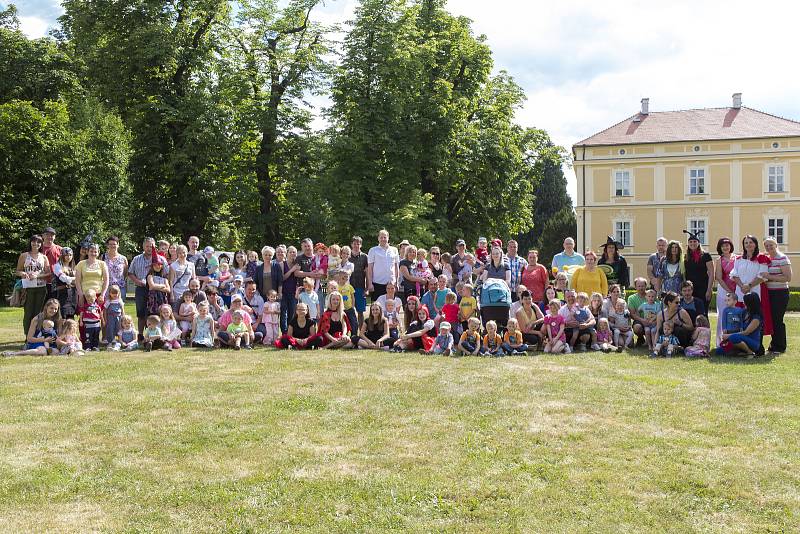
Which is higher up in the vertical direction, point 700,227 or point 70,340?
point 700,227

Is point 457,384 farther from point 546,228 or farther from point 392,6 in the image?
point 546,228

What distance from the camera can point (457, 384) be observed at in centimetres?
773

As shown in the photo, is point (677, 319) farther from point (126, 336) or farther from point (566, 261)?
point (126, 336)

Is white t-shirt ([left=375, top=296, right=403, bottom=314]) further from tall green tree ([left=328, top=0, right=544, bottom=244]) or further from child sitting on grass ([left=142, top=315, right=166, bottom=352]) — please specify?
tall green tree ([left=328, top=0, right=544, bottom=244])

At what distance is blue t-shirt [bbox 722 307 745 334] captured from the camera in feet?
32.9

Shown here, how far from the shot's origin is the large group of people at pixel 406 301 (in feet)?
33.8

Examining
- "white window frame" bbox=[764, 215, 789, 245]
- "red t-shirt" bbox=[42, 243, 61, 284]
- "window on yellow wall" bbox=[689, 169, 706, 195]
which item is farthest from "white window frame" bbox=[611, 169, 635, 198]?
"red t-shirt" bbox=[42, 243, 61, 284]

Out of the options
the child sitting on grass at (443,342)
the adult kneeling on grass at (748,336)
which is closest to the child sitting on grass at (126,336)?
the child sitting on grass at (443,342)

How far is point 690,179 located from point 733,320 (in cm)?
3593

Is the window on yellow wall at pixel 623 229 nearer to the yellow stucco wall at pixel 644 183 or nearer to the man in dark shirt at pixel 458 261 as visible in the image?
the yellow stucco wall at pixel 644 183

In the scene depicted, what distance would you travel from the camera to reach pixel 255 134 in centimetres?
2386

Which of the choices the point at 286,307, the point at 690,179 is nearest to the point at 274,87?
the point at 286,307

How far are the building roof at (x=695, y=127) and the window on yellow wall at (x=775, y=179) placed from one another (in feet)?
6.32

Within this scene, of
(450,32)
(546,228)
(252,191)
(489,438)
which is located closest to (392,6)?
(450,32)
